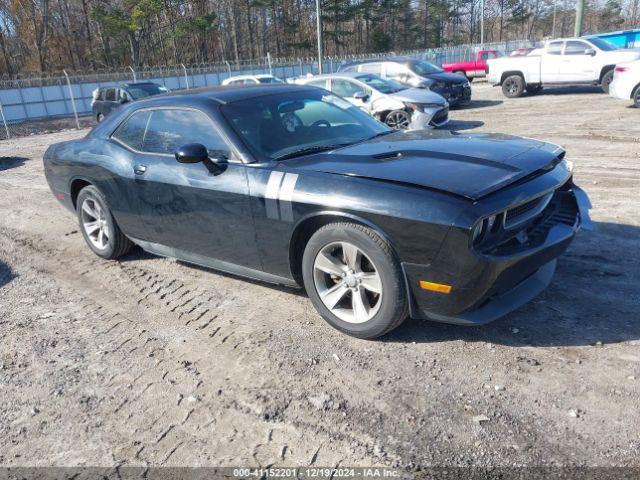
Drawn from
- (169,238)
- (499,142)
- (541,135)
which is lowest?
(541,135)

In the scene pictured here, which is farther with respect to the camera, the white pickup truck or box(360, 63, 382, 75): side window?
box(360, 63, 382, 75): side window

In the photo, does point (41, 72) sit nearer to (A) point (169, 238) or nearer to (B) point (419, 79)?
(B) point (419, 79)

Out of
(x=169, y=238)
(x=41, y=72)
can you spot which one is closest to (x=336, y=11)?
(x=41, y=72)

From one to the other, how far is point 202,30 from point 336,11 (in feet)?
56.4

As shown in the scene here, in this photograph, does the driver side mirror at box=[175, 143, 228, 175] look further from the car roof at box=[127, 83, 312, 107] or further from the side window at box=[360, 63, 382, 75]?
the side window at box=[360, 63, 382, 75]

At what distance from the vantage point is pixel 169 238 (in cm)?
452

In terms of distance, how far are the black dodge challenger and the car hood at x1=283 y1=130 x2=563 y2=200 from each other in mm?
15

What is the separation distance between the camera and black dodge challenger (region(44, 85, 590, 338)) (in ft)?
9.87

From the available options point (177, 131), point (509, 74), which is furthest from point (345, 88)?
point (177, 131)

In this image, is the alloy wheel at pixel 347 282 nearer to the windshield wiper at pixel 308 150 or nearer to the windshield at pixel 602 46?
the windshield wiper at pixel 308 150

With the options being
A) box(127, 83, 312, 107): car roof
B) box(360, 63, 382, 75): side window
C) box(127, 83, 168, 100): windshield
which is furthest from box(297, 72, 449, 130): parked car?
box(127, 83, 168, 100): windshield

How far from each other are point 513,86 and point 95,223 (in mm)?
17062

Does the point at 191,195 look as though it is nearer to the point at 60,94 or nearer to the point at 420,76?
the point at 420,76

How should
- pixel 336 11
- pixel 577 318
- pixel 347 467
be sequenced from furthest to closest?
pixel 336 11
pixel 577 318
pixel 347 467
